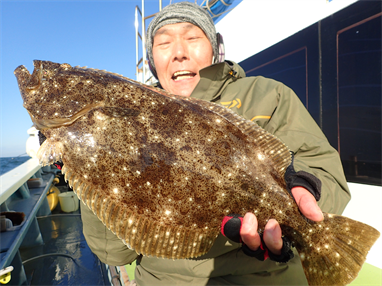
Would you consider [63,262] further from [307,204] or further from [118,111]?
[307,204]

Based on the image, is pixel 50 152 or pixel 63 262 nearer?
pixel 50 152

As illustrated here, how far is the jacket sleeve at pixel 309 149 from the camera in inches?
68.0

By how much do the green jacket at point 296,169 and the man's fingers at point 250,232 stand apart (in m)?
0.53

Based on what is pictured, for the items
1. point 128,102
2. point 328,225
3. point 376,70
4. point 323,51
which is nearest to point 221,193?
point 328,225

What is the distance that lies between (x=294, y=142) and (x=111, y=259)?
2.10 meters

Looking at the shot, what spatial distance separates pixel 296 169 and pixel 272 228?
22.4 inches

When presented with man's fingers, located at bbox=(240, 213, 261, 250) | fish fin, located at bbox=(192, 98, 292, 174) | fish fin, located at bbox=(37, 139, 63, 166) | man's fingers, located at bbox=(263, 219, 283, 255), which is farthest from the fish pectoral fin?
man's fingers, located at bbox=(263, 219, 283, 255)

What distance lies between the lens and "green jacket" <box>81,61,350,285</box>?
186 cm

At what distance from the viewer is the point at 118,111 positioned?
1.47 metres

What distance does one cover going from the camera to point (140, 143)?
141 cm

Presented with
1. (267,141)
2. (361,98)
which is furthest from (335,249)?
(361,98)

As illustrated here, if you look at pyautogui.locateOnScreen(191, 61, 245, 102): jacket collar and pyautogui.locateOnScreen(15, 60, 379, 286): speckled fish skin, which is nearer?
pyautogui.locateOnScreen(15, 60, 379, 286): speckled fish skin

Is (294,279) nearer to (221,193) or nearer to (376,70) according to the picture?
(221,193)

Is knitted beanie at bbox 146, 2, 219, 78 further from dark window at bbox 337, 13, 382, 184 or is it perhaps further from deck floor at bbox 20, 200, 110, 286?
deck floor at bbox 20, 200, 110, 286
